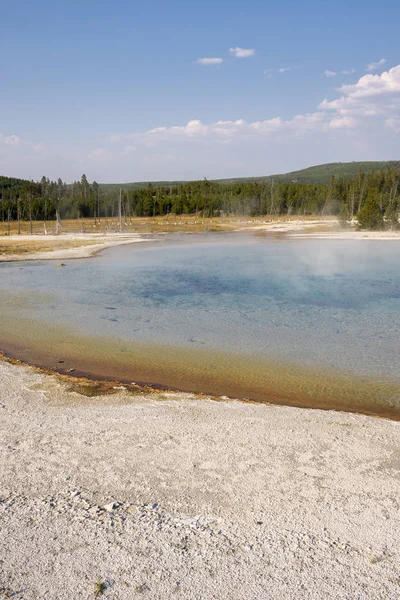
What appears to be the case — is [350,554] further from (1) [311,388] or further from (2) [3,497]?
(1) [311,388]

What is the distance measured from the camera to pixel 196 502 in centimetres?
581

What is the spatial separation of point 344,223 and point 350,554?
173ft

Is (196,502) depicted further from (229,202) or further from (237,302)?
(229,202)

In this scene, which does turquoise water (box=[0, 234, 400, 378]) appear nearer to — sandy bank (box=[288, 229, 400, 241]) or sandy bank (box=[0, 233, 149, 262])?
sandy bank (box=[0, 233, 149, 262])

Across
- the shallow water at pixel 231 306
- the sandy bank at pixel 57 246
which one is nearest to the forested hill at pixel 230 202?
the sandy bank at pixel 57 246

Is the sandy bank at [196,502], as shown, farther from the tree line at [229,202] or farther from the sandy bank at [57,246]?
the tree line at [229,202]

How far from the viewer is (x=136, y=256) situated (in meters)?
35.2

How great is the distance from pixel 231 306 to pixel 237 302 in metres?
0.81

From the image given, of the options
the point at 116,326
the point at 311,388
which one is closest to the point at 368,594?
the point at 311,388

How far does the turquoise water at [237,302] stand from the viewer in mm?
13250

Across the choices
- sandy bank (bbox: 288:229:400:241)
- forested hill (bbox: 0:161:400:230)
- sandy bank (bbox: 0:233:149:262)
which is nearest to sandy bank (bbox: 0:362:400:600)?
sandy bank (bbox: 0:233:149:262)

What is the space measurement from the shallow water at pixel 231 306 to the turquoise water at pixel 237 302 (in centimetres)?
4

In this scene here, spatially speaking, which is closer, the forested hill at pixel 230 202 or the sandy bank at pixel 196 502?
the sandy bank at pixel 196 502

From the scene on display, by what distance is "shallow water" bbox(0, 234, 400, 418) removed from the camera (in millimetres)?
12820
